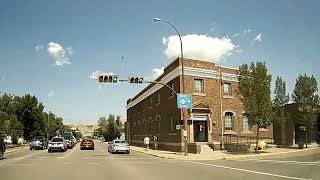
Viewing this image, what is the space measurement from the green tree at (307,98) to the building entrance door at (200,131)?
927 centimetres

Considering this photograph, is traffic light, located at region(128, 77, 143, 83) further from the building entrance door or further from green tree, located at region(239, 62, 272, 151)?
the building entrance door

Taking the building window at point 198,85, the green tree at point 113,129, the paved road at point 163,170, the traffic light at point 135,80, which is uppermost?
the building window at point 198,85

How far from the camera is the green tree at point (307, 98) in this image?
41.1m

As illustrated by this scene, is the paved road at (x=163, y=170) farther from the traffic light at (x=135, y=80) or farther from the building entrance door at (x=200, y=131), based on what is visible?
the building entrance door at (x=200, y=131)

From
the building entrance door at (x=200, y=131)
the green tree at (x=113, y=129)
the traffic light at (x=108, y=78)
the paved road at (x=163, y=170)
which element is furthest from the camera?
the green tree at (x=113, y=129)

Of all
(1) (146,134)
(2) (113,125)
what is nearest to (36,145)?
(1) (146,134)

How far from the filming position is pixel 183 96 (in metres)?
38.3

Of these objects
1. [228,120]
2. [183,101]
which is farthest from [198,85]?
[183,101]

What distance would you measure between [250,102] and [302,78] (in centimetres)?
825

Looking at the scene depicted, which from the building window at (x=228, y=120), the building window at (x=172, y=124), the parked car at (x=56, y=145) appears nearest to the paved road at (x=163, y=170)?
the building window at (x=228, y=120)

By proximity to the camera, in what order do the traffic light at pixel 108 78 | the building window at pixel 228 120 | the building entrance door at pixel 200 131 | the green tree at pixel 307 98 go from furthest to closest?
the building window at pixel 228 120, the building entrance door at pixel 200 131, the green tree at pixel 307 98, the traffic light at pixel 108 78

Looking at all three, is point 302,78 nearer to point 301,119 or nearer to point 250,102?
point 301,119

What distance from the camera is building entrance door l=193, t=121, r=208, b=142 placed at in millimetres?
44250

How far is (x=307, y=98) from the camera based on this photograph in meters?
41.5
